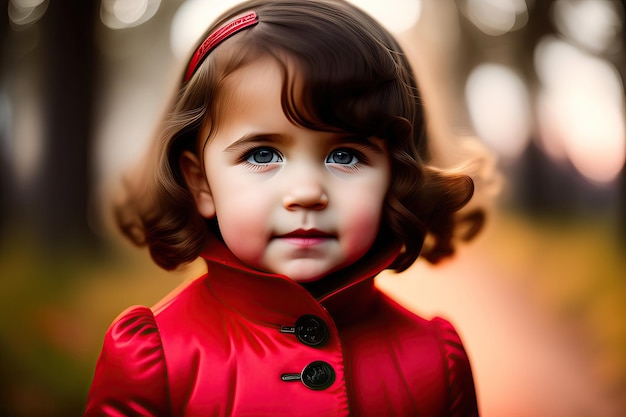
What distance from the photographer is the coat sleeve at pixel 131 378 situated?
110 cm

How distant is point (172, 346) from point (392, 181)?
0.44 metres

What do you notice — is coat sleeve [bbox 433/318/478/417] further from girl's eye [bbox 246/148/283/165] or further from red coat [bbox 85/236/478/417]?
girl's eye [bbox 246/148/283/165]

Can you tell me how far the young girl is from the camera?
108 centimetres

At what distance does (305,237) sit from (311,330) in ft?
0.48

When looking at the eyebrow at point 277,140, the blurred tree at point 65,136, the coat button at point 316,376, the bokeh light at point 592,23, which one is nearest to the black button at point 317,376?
the coat button at point 316,376

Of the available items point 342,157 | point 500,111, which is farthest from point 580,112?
point 342,157

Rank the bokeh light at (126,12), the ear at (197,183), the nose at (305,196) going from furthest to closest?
the bokeh light at (126,12), the ear at (197,183), the nose at (305,196)

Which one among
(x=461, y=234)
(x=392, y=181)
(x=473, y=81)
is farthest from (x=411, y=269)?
(x=473, y=81)

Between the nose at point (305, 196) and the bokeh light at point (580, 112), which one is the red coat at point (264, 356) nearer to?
the nose at point (305, 196)

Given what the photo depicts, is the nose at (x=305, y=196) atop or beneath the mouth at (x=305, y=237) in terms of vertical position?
atop

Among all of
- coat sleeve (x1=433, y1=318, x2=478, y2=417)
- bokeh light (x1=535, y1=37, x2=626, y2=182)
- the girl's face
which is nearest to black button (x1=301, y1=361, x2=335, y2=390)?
the girl's face

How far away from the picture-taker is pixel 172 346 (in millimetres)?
1121

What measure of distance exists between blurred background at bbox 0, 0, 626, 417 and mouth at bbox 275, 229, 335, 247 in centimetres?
29

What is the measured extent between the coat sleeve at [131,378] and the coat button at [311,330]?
214mm
